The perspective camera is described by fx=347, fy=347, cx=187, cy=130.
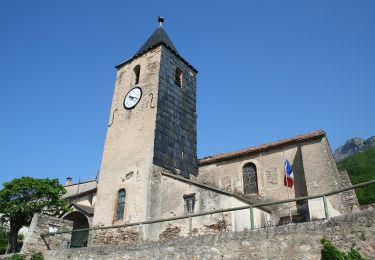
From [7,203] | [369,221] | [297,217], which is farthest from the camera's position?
[7,203]

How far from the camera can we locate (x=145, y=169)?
17.2 m

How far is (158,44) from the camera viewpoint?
21.4 m

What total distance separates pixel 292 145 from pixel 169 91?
773 centimetres

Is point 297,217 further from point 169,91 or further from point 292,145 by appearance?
point 169,91

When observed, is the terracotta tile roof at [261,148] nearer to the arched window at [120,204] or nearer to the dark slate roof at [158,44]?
the arched window at [120,204]

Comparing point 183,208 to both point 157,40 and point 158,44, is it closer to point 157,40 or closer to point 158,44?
point 158,44

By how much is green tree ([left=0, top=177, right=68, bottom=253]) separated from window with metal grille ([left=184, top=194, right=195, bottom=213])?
889 cm

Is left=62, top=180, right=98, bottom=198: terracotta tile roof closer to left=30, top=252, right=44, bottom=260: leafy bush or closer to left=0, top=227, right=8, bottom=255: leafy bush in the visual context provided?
left=0, top=227, right=8, bottom=255: leafy bush

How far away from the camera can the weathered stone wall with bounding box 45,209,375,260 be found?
744cm

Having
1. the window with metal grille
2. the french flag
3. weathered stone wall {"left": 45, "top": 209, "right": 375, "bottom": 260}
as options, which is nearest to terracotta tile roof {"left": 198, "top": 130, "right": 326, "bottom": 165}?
the french flag

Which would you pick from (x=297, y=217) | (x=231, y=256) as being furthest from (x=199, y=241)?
(x=297, y=217)

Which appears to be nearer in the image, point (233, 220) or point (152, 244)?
point (152, 244)

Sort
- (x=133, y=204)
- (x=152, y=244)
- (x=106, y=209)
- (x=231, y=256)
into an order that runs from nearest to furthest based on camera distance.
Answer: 1. (x=231, y=256)
2. (x=152, y=244)
3. (x=133, y=204)
4. (x=106, y=209)

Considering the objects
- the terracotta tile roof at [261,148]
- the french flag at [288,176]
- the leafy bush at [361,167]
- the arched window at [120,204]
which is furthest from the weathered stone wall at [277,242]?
the leafy bush at [361,167]
